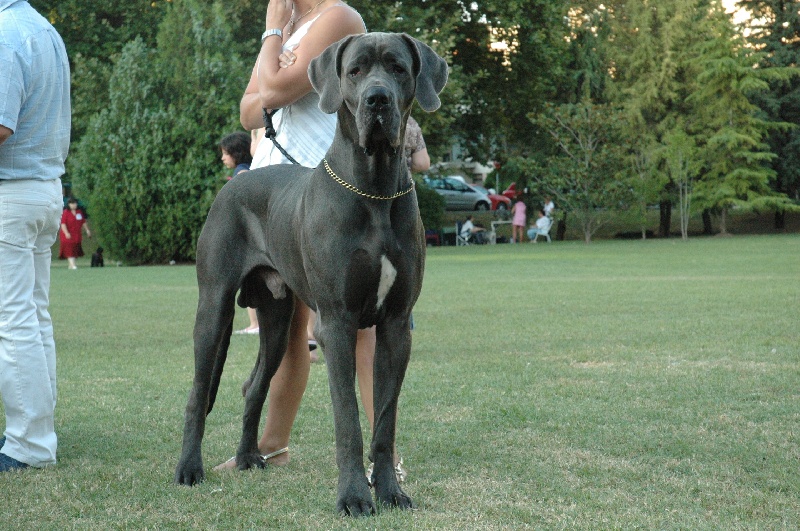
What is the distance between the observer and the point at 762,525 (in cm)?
376

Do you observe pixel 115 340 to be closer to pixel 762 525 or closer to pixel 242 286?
pixel 242 286

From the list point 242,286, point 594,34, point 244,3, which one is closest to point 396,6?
point 244,3

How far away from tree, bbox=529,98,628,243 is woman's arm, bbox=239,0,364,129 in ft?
112

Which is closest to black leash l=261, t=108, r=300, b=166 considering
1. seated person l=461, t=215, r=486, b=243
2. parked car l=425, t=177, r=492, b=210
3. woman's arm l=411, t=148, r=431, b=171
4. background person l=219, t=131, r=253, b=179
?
woman's arm l=411, t=148, r=431, b=171

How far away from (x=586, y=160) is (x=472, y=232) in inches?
204

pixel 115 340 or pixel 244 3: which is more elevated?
Answer: pixel 244 3

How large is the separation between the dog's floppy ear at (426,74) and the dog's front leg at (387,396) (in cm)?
86

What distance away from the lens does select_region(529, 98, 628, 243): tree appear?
38.4 meters

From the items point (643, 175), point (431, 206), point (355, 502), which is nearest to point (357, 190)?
point (355, 502)

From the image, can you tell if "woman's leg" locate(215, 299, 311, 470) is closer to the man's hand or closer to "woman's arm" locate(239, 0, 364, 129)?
"woman's arm" locate(239, 0, 364, 129)

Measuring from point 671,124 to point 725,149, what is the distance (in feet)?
11.0

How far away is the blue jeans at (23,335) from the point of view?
501 centimetres

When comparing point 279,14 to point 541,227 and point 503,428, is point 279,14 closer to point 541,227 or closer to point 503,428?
point 503,428

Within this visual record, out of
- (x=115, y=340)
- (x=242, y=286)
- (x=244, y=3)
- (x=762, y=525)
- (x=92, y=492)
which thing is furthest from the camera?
(x=244, y=3)
